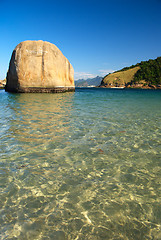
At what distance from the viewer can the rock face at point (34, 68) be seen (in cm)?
2694

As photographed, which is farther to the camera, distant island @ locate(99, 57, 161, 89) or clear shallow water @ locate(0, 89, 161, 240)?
distant island @ locate(99, 57, 161, 89)

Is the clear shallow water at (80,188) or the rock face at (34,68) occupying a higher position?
the rock face at (34,68)

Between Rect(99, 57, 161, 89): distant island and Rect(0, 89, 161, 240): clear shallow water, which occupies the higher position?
Rect(99, 57, 161, 89): distant island

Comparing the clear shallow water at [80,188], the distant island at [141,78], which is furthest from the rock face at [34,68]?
the distant island at [141,78]

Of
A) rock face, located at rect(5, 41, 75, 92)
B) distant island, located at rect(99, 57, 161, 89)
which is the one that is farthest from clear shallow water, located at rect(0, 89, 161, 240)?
distant island, located at rect(99, 57, 161, 89)

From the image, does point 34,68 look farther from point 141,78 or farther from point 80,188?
point 141,78

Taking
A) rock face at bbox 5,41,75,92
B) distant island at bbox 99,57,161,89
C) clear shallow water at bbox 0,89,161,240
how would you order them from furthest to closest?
distant island at bbox 99,57,161,89
rock face at bbox 5,41,75,92
clear shallow water at bbox 0,89,161,240

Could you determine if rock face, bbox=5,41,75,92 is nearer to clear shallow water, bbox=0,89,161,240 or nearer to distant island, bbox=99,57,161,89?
clear shallow water, bbox=0,89,161,240

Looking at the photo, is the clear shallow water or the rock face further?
the rock face

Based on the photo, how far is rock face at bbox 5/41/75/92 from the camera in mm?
26938

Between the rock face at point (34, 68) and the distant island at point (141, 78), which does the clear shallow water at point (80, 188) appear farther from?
Answer: the distant island at point (141, 78)

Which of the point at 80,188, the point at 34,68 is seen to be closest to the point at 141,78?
the point at 34,68

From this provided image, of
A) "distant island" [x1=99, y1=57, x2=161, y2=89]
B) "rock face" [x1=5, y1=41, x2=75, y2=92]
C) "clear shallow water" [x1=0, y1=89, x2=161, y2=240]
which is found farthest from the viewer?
"distant island" [x1=99, y1=57, x2=161, y2=89]

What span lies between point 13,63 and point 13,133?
26.7m
